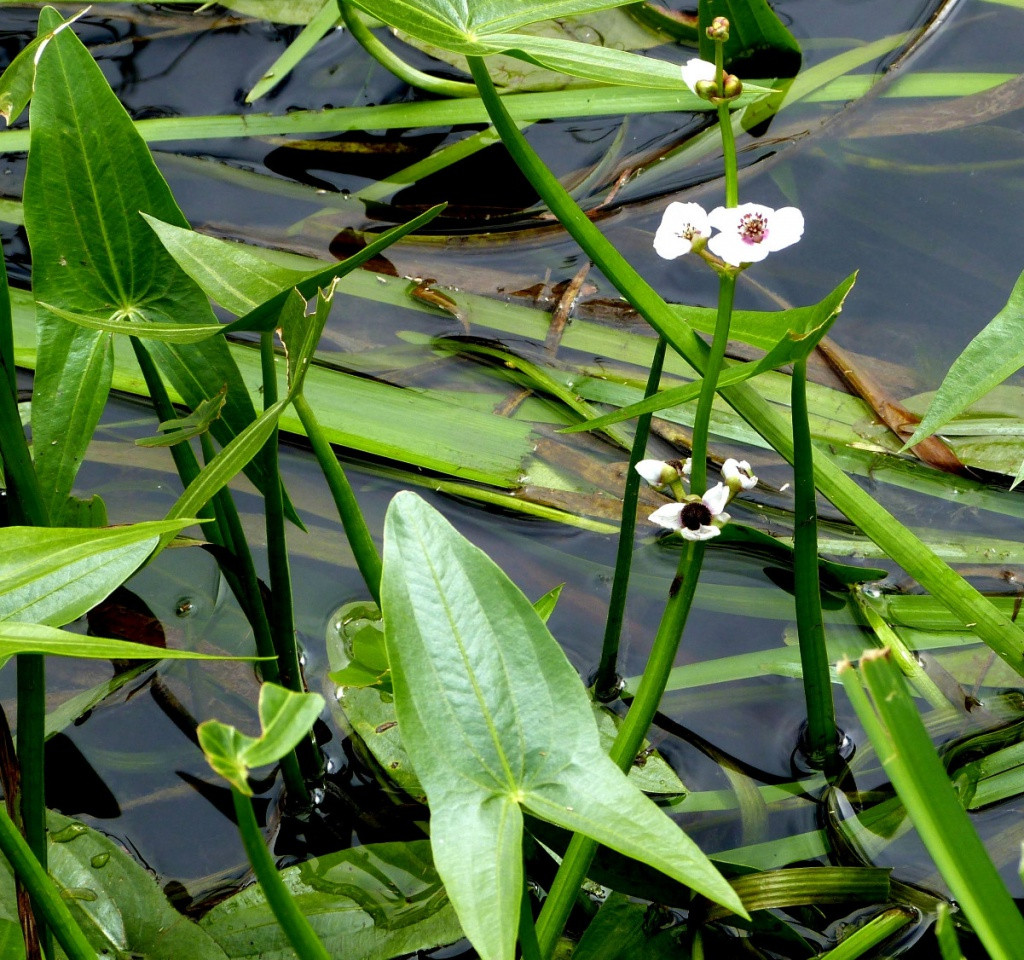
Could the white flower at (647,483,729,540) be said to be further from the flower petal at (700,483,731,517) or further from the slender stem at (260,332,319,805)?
the slender stem at (260,332,319,805)

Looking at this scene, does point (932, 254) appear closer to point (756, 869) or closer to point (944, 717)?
point (944, 717)

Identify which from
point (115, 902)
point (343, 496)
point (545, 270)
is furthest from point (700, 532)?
point (545, 270)

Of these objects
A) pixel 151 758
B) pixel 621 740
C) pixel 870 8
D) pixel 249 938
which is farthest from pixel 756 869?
pixel 870 8

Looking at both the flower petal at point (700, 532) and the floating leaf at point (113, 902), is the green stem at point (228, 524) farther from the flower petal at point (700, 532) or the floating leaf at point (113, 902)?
the flower petal at point (700, 532)

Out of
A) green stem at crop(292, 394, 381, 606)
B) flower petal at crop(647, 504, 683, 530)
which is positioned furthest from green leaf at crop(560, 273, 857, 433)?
green stem at crop(292, 394, 381, 606)

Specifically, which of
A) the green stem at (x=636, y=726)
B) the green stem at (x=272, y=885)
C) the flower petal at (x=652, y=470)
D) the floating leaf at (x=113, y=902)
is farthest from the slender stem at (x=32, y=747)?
the flower petal at (x=652, y=470)
